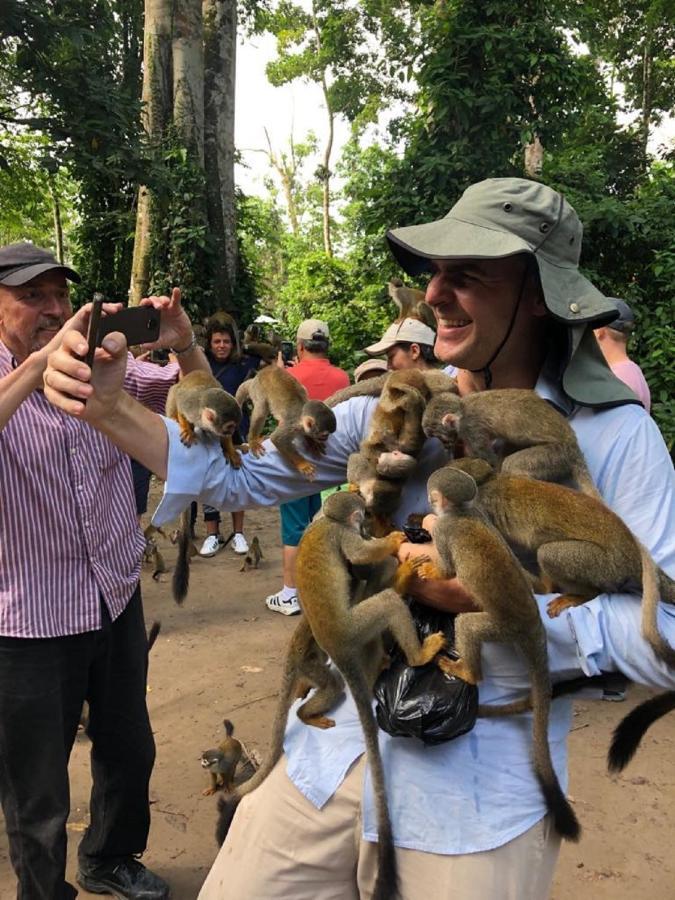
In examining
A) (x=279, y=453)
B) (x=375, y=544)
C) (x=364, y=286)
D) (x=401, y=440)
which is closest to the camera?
(x=375, y=544)

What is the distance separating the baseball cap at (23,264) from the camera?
7.18 feet

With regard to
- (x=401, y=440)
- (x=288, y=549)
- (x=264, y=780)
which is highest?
(x=401, y=440)

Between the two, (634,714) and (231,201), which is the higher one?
(231,201)

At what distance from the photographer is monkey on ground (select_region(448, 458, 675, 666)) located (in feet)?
4.35

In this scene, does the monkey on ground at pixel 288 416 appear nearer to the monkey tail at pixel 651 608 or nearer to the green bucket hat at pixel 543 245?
the green bucket hat at pixel 543 245

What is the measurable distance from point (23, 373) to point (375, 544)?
109cm

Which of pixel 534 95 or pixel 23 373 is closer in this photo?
pixel 23 373

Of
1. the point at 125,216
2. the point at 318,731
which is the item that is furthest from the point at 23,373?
the point at 125,216

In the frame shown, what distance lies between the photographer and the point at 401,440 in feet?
5.18

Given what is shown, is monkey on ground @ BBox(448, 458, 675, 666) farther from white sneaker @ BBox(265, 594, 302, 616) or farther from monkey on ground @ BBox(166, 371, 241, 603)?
white sneaker @ BBox(265, 594, 302, 616)

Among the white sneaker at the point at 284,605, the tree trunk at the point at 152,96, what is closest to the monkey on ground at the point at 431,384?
the white sneaker at the point at 284,605

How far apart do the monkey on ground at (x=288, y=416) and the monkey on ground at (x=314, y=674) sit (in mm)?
301

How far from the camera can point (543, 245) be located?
54.6 inches

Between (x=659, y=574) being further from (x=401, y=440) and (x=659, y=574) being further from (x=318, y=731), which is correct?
(x=318, y=731)
